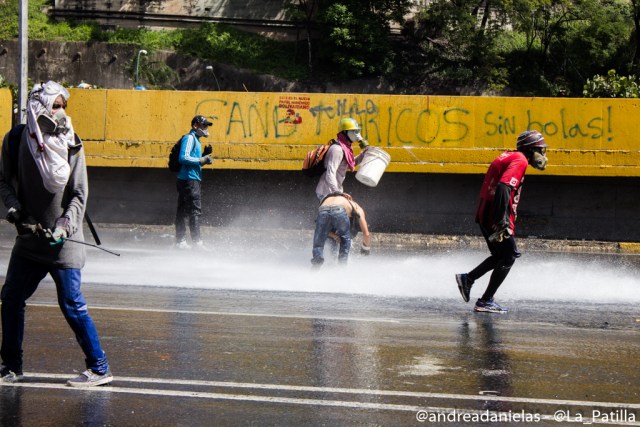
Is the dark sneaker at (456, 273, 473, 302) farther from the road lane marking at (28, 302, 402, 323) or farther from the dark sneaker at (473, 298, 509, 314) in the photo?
the road lane marking at (28, 302, 402, 323)

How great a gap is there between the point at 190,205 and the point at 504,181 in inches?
259

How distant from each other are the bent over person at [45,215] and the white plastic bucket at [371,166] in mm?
6657

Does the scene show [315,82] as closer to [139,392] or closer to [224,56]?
[224,56]

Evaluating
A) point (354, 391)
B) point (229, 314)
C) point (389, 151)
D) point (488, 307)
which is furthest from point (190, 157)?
point (354, 391)

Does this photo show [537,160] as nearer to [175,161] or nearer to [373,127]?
[175,161]

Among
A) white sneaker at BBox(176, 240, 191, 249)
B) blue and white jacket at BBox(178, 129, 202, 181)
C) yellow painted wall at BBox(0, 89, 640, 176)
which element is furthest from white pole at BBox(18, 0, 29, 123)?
white sneaker at BBox(176, 240, 191, 249)

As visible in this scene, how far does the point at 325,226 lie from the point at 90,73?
2724 centimetres

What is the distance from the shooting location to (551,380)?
638 centimetres

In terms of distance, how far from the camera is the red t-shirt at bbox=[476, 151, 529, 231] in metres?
8.97

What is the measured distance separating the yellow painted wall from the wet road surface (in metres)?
5.60

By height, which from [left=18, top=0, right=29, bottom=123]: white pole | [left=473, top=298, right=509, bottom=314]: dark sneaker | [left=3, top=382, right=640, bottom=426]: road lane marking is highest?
[left=18, top=0, right=29, bottom=123]: white pole

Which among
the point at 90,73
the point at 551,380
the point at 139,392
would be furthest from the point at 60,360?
the point at 90,73

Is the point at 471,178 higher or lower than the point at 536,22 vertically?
lower

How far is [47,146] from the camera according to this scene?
18.8 ft
